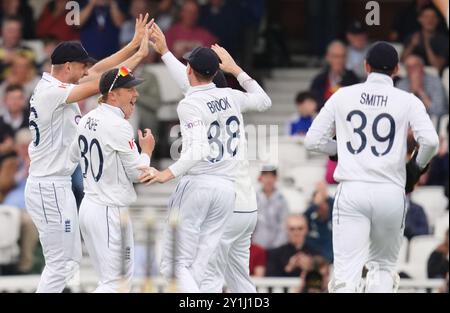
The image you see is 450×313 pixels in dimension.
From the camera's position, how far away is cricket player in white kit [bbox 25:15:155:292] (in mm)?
14758

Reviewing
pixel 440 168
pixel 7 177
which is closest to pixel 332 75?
pixel 440 168

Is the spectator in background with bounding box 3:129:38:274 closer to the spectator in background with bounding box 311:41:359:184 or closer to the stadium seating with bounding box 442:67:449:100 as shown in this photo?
the spectator in background with bounding box 311:41:359:184

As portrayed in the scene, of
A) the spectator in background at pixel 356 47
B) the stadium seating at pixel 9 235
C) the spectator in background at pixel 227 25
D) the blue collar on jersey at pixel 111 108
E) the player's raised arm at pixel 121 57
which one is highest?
the spectator in background at pixel 227 25

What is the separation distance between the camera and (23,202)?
2022 cm

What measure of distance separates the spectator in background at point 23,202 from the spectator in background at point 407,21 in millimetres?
5249

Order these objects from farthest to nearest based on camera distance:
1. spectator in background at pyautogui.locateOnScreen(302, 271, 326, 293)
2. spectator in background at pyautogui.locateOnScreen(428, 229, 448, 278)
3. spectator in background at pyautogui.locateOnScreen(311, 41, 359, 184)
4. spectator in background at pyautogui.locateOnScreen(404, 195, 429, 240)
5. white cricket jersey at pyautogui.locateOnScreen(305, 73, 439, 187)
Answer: spectator in background at pyautogui.locateOnScreen(311, 41, 359, 184)
spectator in background at pyautogui.locateOnScreen(404, 195, 429, 240)
spectator in background at pyautogui.locateOnScreen(428, 229, 448, 278)
spectator in background at pyautogui.locateOnScreen(302, 271, 326, 293)
white cricket jersey at pyautogui.locateOnScreen(305, 73, 439, 187)

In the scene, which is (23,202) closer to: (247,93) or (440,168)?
(440,168)

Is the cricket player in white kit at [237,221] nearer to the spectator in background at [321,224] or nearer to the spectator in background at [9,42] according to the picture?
the spectator in background at [321,224]

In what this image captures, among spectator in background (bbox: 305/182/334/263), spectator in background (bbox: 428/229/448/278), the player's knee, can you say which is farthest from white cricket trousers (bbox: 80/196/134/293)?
spectator in background (bbox: 428/229/448/278)

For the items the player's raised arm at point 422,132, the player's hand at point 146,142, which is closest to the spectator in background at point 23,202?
the player's hand at point 146,142

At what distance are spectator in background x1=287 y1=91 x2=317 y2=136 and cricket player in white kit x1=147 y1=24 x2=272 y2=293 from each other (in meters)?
5.72

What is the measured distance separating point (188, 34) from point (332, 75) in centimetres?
207

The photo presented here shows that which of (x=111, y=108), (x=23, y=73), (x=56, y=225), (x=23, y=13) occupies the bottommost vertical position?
(x=56, y=225)

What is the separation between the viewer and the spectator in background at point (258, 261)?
19.1m
